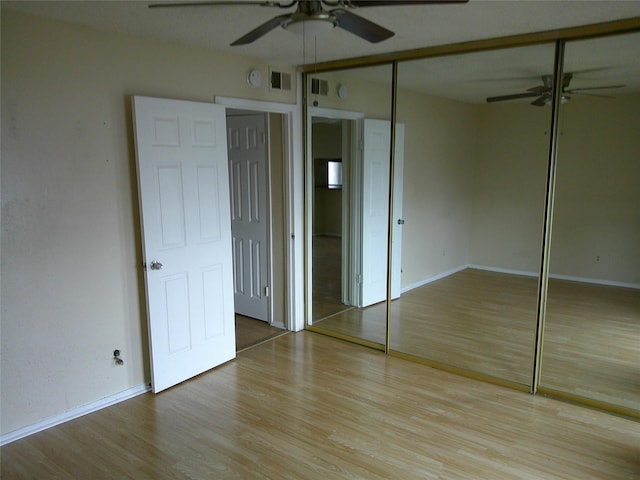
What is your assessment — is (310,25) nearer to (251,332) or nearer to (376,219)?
(376,219)

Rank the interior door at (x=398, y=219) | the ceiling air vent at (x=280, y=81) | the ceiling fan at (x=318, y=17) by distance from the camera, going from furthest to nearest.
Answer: the interior door at (x=398, y=219), the ceiling air vent at (x=280, y=81), the ceiling fan at (x=318, y=17)

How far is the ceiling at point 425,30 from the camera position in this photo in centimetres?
246

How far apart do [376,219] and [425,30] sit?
7.19 ft

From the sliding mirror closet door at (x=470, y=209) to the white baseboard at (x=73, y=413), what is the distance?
2.17 meters

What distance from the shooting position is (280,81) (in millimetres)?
4008

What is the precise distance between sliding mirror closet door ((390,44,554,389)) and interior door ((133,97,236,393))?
1674 mm

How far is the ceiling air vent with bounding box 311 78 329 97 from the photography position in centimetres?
423

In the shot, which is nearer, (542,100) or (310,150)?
(542,100)

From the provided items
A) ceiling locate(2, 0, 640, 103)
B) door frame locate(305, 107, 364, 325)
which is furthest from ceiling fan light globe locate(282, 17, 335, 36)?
door frame locate(305, 107, 364, 325)

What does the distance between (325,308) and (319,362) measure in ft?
3.88

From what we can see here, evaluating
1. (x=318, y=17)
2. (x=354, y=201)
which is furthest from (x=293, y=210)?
(x=318, y=17)

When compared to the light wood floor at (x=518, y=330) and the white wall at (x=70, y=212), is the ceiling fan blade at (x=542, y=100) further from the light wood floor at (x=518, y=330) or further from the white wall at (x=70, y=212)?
the white wall at (x=70, y=212)

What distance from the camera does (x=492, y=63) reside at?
144 inches

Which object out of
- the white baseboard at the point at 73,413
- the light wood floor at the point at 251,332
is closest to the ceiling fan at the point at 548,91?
the light wood floor at the point at 251,332
